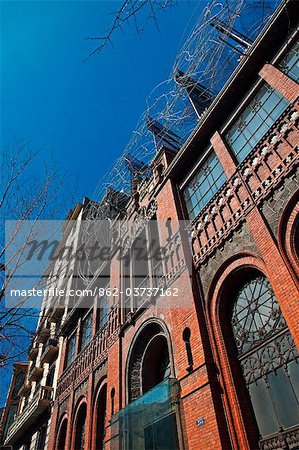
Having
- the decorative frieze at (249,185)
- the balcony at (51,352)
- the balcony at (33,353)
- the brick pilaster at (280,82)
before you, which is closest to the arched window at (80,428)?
the balcony at (51,352)

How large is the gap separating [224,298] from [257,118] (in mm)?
4800

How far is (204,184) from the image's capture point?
402 inches

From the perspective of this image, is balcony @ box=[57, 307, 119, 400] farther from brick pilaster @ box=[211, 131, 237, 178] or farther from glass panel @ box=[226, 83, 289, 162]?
glass panel @ box=[226, 83, 289, 162]

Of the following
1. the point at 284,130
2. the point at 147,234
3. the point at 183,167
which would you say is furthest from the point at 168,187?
the point at 284,130

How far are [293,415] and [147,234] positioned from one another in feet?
25.6

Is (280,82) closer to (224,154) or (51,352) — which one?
(224,154)

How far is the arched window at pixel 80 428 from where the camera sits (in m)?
12.1

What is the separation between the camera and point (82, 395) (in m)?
12.8

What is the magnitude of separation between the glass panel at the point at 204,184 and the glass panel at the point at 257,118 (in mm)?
768

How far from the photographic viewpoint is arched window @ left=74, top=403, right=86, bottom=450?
39.8 feet

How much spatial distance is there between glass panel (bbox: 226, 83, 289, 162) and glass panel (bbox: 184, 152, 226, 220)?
0.77 m

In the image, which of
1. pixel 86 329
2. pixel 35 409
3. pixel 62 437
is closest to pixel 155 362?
pixel 86 329

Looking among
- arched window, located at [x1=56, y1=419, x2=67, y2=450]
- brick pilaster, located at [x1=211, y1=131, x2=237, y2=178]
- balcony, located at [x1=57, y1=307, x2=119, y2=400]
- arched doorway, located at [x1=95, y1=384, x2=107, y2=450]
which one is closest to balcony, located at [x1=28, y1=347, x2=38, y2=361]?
balcony, located at [x1=57, y1=307, x2=119, y2=400]

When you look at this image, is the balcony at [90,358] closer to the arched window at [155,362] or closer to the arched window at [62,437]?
the arched window at [62,437]
